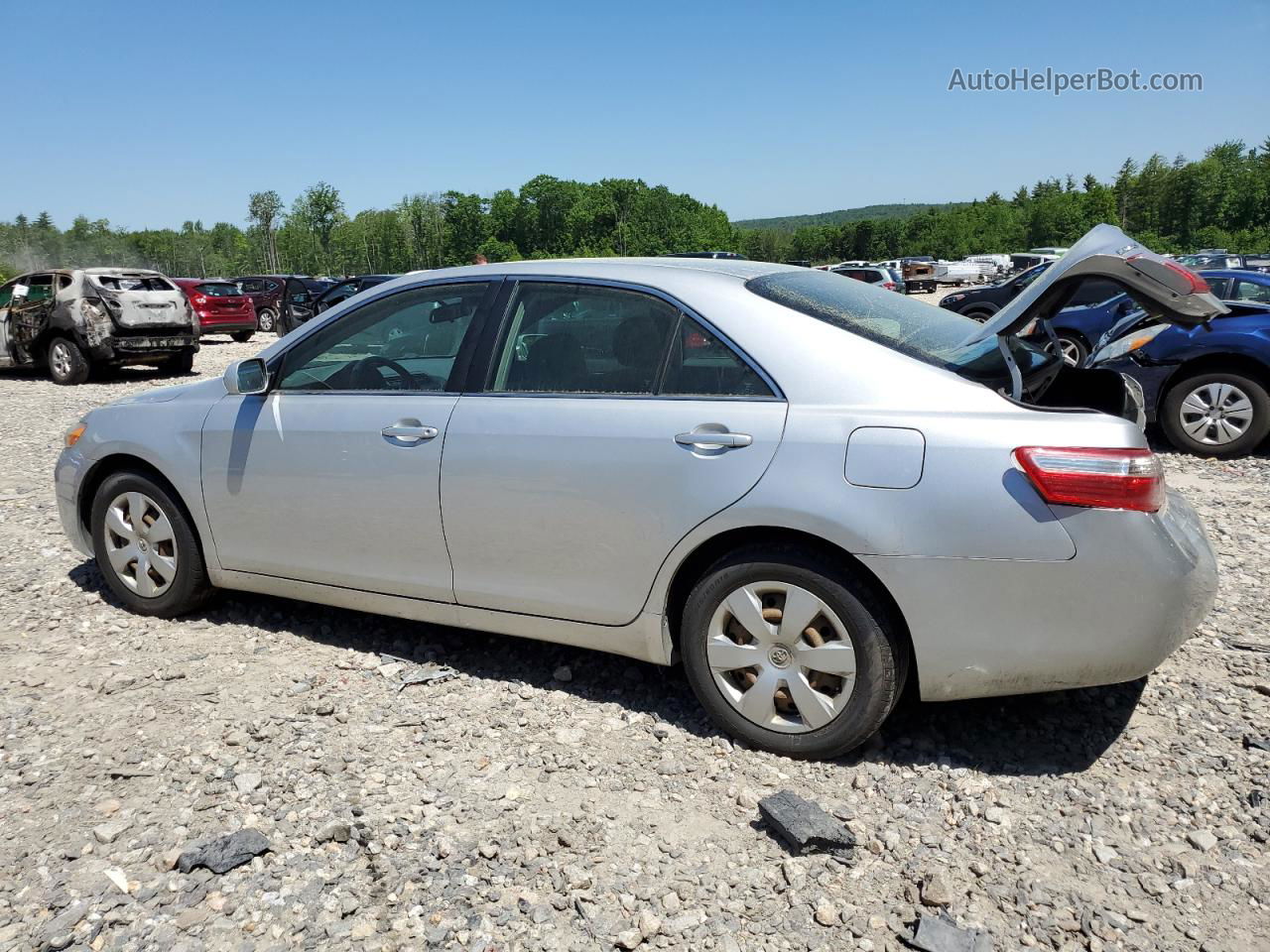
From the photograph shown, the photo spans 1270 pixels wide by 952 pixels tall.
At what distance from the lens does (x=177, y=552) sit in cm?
434

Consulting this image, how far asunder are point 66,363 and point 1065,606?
15158 mm

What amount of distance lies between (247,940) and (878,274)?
115 feet

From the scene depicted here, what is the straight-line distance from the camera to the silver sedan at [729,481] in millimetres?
2777

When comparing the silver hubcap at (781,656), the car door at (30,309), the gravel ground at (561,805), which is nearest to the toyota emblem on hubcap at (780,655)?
the silver hubcap at (781,656)

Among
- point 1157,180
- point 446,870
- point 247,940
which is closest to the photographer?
point 247,940

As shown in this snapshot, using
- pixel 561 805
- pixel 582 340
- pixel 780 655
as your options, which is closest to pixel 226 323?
pixel 582 340

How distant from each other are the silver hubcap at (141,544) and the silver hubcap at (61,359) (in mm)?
11471

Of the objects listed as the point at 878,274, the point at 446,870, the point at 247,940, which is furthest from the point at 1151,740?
the point at 878,274

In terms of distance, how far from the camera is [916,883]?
2598 millimetres

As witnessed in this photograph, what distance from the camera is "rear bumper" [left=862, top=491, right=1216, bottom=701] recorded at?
107 inches

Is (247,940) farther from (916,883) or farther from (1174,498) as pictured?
(1174,498)

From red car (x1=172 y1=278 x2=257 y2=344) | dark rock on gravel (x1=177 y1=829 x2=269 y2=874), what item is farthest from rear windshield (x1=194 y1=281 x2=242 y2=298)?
dark rock on gravel (x1=177 y1=829 x2=269 y2=874)

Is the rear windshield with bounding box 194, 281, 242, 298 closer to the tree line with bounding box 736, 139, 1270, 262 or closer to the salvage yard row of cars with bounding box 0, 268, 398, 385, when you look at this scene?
the salvage yard row of cars with bounding box 0, 268, 398, 385

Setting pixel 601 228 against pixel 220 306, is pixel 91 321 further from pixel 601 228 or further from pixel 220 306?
pixel 601 228
